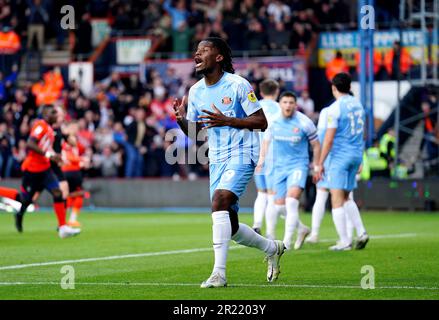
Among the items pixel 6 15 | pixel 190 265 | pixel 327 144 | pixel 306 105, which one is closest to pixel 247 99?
pixel 190 265

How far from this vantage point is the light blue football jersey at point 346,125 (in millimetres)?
15383

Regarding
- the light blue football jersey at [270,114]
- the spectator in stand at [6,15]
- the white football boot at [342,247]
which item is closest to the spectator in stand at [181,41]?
the spectator in stand at [6,15]

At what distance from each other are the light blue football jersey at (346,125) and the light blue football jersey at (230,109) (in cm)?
467

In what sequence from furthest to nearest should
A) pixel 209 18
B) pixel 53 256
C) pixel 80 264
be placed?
pixel 209 18 → pixel 53 256 → pixel 80 264

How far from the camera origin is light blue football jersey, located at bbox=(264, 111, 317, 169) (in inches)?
625

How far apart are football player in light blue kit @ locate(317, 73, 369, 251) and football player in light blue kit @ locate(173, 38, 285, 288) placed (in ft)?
15.1

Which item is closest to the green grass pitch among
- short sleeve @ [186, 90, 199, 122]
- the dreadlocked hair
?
short sleeve @ [186, 90, 199, 122]

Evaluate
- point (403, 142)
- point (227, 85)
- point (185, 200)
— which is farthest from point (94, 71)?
point (227, 85)

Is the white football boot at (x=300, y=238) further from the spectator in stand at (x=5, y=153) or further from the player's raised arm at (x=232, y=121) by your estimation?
the spectator in stand at (x=5, y=153)

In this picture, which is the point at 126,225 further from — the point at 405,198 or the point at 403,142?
the point at 403,142

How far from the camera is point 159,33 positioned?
34.6 m

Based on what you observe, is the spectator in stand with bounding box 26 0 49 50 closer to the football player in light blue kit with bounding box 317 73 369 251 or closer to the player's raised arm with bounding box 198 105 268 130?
the football player in light blue kit with bounding box 317 73 369 251

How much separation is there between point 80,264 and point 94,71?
2298cm

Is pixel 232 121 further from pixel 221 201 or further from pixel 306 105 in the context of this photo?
pixel 306 105
